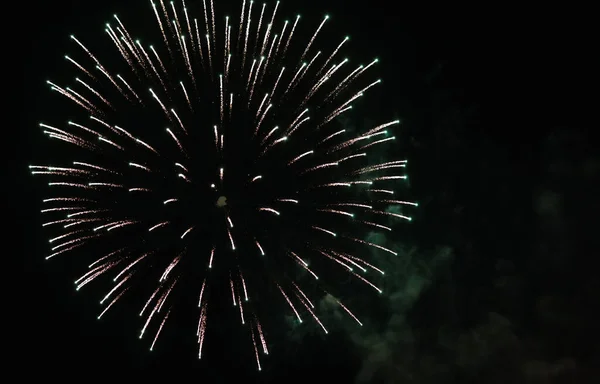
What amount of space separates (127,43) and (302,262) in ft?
37.6

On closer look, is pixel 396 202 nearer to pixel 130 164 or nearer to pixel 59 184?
pixel 130 164

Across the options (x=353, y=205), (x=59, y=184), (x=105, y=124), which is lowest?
(x=353, y=205)

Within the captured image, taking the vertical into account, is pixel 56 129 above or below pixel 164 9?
below

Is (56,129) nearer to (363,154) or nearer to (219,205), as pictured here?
(219,205)

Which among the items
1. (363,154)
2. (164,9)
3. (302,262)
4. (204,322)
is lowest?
(204,322)

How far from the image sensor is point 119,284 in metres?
24.6

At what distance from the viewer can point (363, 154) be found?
24938 mm

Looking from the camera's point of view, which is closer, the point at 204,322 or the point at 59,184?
the point at 59,184

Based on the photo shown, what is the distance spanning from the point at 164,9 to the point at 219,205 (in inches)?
322

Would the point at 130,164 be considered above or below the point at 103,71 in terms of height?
below

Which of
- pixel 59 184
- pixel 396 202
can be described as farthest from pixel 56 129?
pixel 396 202

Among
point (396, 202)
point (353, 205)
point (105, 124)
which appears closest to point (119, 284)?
point (105, 124)

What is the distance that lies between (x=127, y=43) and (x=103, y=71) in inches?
58.4

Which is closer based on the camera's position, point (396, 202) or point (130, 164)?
point (130, 164)
